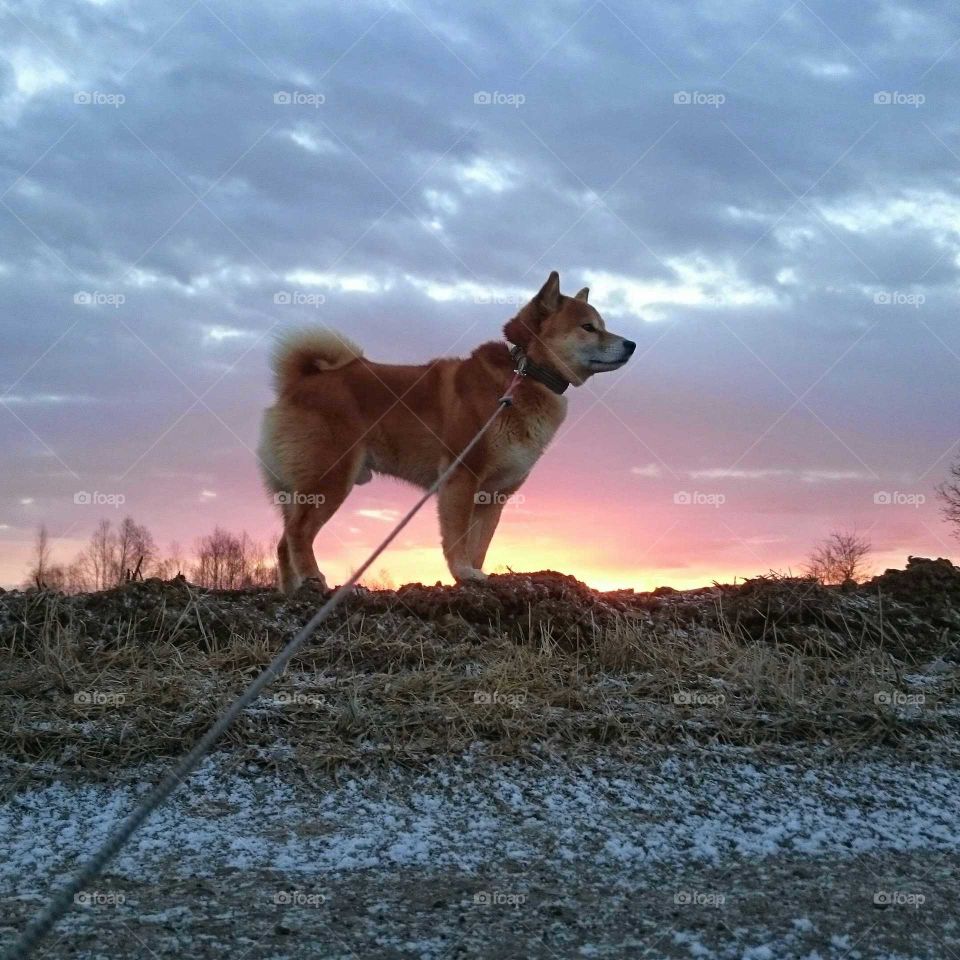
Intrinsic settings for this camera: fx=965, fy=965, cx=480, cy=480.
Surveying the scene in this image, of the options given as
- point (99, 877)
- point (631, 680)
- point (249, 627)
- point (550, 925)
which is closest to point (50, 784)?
point (99, 877)

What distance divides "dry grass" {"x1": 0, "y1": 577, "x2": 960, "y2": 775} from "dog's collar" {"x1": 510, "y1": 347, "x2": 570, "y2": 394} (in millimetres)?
1829

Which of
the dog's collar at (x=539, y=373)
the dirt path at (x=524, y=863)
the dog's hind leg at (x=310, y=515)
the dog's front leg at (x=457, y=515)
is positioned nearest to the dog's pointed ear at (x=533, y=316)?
the dog's collar at (x=539, y=373)

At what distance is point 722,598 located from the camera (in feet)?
18.7

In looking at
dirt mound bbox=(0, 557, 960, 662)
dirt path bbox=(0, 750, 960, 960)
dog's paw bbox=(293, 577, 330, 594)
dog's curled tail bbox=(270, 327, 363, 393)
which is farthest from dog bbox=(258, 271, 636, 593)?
dirt path bbox=(0, 750, 960, 960)

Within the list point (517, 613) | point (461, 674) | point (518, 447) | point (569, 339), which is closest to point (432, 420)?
point (518, 447)

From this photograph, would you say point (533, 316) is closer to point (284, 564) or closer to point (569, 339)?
point (569, 339)

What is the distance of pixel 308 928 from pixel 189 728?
1.51m

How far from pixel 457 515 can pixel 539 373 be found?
1196mm

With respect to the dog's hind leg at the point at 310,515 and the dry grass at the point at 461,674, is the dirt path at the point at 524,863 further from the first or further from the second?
the dog's hind leg at the point at 310,515

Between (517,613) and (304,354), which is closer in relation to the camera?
(517,613)

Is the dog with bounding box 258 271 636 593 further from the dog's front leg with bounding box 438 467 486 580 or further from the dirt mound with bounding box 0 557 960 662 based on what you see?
the dirt mound with bounding box 0 557 960 662

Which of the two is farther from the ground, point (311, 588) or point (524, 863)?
point (311, 588)

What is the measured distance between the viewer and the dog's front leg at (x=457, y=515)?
6.67 m

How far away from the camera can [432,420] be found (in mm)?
7262
